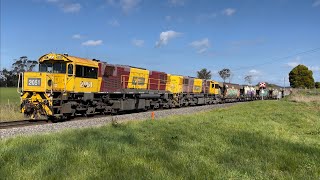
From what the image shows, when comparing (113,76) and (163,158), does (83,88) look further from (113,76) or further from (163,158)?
(163,158)

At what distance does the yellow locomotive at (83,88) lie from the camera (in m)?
18.5

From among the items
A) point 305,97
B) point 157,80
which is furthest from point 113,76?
point 305,97

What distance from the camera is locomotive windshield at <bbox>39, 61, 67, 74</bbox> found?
1954 cm

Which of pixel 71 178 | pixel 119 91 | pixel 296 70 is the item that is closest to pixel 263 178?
pixel 71 178

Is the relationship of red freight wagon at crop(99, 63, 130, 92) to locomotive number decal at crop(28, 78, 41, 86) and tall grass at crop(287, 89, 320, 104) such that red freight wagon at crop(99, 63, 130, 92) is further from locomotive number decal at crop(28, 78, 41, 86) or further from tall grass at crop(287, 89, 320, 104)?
tall grass at crop(287, 89, 320, 104)

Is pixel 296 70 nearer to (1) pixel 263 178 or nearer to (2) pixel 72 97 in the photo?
(2) pixel 72 97

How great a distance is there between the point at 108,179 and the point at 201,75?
117342 millimetres

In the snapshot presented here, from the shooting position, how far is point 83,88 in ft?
67.4

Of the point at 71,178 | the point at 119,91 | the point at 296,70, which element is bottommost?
the point at 71,178

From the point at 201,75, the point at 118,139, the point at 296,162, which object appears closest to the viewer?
the point at 296,162

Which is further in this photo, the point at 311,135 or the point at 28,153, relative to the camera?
the point at 311,135

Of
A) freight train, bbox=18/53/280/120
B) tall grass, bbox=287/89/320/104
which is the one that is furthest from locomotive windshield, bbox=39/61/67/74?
tall grass, bbox=287/89/320/104

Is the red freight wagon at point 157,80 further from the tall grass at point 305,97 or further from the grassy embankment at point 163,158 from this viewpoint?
the grassy embankment at point 163,158

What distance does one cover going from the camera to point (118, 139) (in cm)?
977
